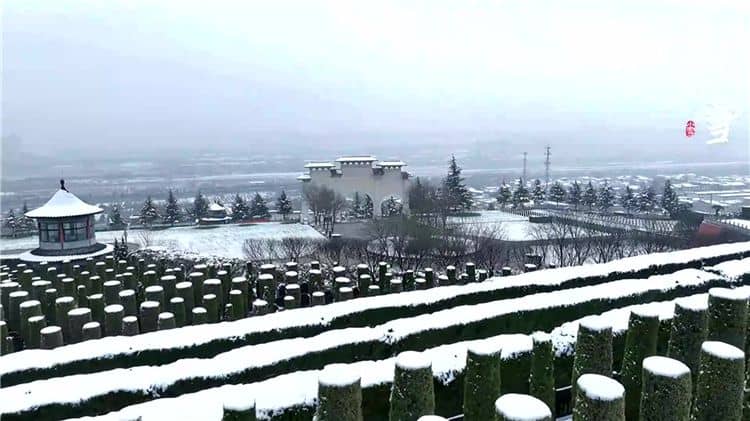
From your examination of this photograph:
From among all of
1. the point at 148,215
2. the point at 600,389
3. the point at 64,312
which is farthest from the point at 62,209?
the point at 148,215

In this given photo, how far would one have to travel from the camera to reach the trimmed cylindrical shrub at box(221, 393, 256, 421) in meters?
5.21

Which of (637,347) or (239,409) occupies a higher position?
(239,409)

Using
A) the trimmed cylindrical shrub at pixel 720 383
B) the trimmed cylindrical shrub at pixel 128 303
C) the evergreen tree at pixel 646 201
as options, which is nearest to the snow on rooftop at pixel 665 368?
the trimmed cylindrical shrub at pixel 720 383

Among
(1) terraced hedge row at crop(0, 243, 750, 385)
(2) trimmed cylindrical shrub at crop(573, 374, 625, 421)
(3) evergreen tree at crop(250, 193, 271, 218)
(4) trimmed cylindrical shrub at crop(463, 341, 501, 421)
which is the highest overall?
(2) trimmed cylindrical shrub at crop(573, 374, 625, 421)

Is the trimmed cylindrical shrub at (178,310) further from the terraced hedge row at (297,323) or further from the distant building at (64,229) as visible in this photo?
the distant building at (64,229)

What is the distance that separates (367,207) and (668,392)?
43.0 metres

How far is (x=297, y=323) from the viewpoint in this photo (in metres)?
10.4

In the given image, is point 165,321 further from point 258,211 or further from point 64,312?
point 258,211

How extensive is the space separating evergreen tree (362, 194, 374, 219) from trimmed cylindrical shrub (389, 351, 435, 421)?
40.4m

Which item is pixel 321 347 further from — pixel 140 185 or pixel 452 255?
pixel 140 185

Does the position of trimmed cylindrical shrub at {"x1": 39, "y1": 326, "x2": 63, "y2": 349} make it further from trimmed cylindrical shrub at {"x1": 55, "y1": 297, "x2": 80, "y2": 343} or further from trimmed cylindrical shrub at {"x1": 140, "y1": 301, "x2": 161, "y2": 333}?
trimmed cylindrical shrub at {"x1": 140, "y1": 301, "x2": 161, "y2": 333}

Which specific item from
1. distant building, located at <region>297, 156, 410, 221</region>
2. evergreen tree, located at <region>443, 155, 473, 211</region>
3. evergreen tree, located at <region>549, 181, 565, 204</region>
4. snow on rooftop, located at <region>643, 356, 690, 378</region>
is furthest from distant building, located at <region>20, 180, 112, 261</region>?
evergreen tree, located at <region>549, 181, 565, 204</region>

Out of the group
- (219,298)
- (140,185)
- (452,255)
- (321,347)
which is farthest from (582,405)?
(140,185)

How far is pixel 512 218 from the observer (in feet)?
141
